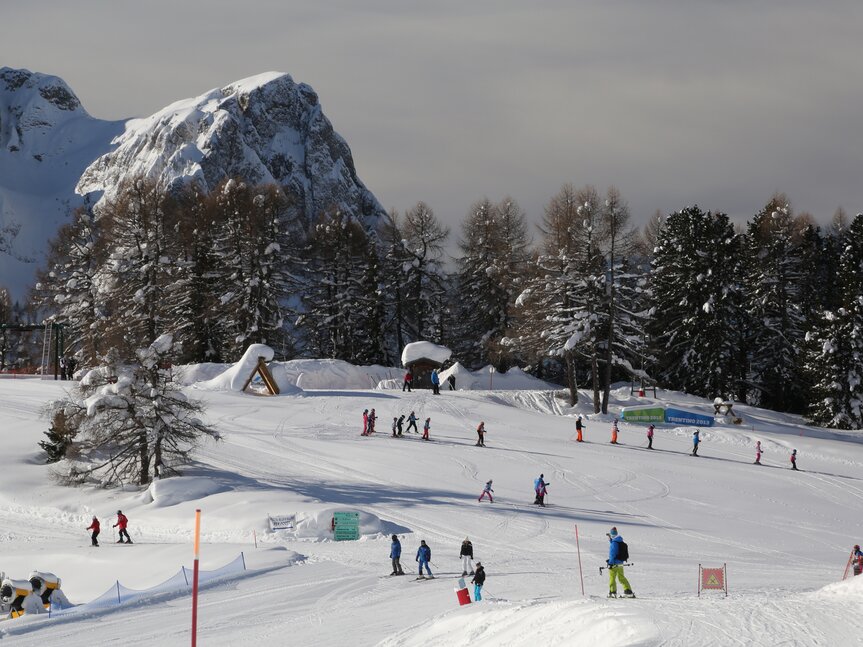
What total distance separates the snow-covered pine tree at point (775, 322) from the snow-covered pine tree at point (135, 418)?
43.0 m

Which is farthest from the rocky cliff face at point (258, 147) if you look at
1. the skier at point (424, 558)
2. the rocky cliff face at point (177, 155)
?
→ the skier at point (424, 558)

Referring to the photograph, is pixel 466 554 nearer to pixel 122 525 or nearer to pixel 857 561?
pixel 857 561

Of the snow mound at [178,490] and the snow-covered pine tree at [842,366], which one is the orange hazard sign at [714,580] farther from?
the snow-covered pine tree at [842,366]

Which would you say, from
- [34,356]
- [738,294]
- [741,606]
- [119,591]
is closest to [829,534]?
[741,606]

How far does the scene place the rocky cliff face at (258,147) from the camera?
128712mm

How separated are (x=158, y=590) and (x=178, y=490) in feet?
39.8

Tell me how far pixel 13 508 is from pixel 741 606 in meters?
29.4

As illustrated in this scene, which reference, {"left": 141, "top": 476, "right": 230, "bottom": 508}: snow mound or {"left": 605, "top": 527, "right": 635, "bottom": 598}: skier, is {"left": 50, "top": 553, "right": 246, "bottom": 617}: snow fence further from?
{"left": 605, "top": 527, "right": 635, "bottom": 598}: skier

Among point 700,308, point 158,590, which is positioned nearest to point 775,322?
point 700,308

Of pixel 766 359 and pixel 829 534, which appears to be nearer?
pixel 829 534

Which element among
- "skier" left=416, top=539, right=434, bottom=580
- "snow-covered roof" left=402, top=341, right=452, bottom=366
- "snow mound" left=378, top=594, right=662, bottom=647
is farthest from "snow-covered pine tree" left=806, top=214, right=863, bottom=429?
"snow mound" left=378, top=594, right=662, bottom=647

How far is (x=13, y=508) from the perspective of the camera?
115ft

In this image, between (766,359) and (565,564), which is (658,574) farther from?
(766,359)

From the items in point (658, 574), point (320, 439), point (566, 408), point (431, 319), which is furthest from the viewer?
point (431, 319)
